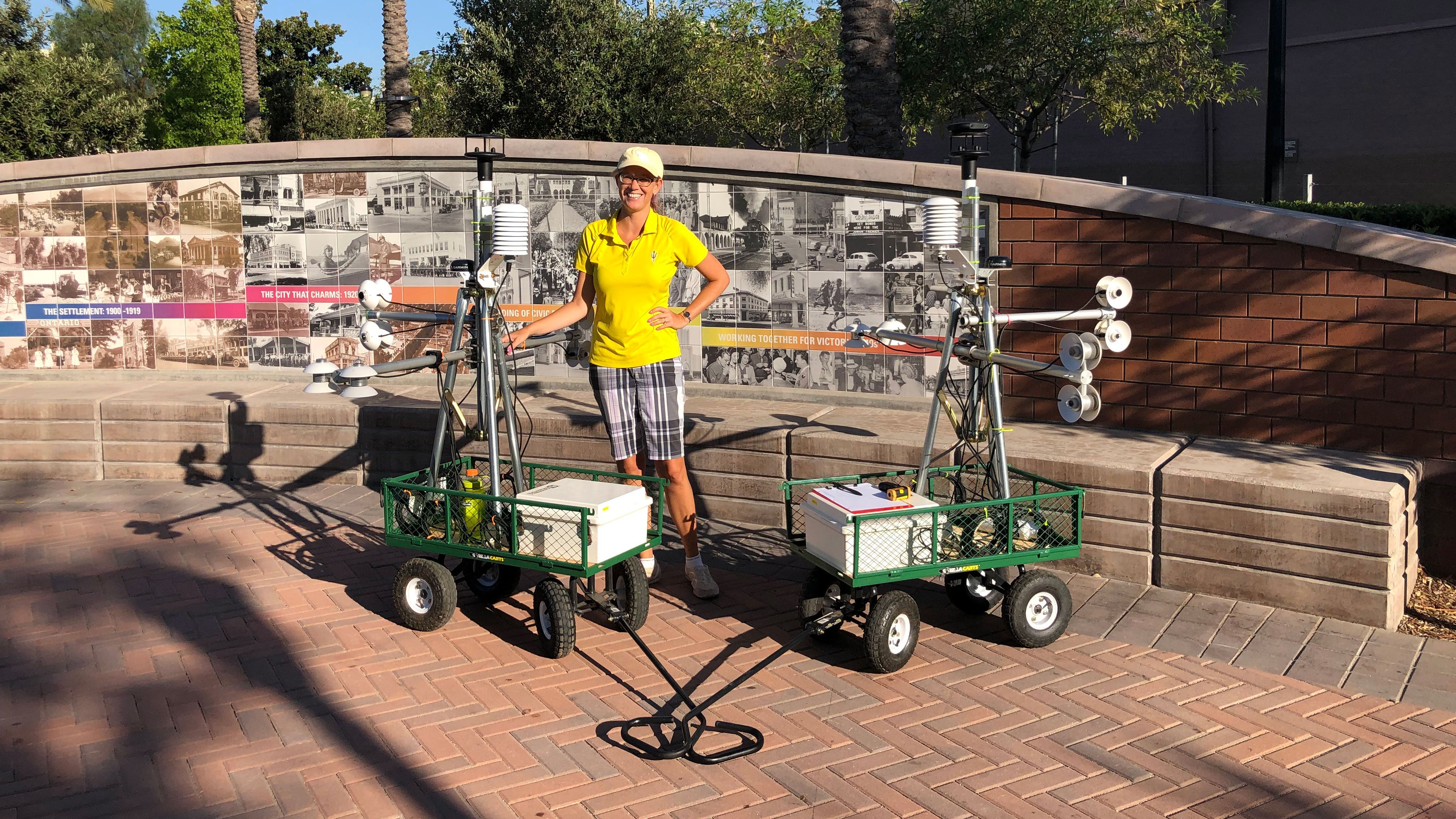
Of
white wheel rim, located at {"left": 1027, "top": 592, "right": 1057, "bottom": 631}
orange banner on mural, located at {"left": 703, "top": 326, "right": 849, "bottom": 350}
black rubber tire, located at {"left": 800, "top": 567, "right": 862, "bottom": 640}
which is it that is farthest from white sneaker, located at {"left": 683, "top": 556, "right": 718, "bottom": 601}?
orange banner on mural, located at {"left": 703, "top": 326, "right": 849, "bottom": 350}

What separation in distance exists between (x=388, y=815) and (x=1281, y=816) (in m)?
2.78

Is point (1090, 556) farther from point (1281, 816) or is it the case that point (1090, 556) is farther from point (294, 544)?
point (294, 544)

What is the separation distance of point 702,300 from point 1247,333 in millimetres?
3060

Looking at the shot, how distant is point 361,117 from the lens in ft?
143

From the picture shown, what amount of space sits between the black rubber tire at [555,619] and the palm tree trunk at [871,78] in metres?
7.49

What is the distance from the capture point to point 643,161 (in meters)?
5.54

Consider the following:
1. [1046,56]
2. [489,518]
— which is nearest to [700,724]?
[489,518]

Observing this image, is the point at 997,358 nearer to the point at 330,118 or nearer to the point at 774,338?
the point at 774,338

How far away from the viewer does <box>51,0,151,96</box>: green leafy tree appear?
5447cm

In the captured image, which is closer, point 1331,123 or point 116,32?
point 1331,123

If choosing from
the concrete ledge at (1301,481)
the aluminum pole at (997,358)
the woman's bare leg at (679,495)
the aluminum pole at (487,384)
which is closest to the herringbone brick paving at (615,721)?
the woman's bare leg at (679,495)

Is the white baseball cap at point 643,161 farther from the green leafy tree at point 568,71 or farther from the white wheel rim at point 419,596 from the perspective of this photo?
the green leafy tree at point 568,71

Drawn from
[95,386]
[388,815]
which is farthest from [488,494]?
[95,386]

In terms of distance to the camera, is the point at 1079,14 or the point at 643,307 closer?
the point at 643,307
